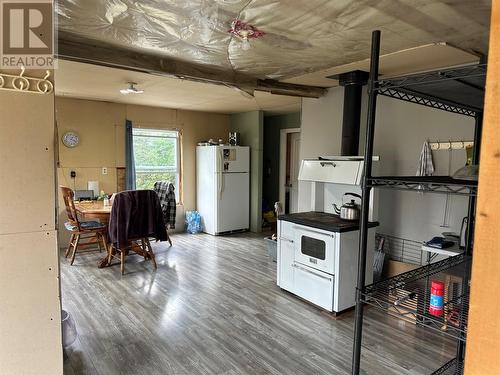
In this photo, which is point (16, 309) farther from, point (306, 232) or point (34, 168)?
point (306, 232)

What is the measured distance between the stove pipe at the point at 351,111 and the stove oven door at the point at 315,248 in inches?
37.3

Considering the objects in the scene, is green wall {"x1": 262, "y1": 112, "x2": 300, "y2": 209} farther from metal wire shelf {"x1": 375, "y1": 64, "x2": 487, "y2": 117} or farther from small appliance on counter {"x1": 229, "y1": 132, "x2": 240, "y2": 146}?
metal wire shelf {"x1": 375, "y1": 64, "x2": 487, "y2": 117}

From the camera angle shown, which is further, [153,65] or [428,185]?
[153,65]

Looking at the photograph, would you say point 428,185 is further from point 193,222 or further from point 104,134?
point 193,222

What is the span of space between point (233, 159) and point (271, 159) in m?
1.06

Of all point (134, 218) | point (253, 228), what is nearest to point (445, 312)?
point (134, 218)

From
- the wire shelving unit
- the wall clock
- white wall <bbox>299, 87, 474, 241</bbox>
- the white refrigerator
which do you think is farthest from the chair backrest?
the wire shelving unit

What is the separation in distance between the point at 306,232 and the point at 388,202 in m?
1.12

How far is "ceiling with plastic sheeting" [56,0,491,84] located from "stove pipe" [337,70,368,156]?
1.69 feet

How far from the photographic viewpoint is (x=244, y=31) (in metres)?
2.30

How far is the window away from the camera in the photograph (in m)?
5.94

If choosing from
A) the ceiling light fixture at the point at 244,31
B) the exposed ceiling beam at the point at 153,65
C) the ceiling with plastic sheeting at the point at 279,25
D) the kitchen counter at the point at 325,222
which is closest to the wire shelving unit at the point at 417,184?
the ceiling with plastic sheeting at the point at 279,25

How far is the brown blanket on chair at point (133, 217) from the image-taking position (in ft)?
13.1

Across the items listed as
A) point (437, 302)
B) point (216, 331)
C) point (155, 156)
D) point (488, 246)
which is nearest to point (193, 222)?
point (155, 156)
